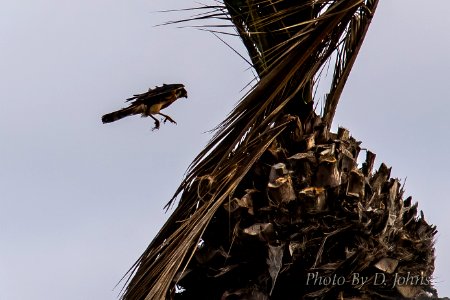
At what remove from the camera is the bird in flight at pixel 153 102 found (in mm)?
10625

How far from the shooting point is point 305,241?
9.76 metres

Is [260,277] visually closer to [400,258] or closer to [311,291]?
[311,291]

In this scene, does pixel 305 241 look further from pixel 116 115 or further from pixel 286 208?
pixel 116 115

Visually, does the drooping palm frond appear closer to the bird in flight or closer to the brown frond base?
the brown frond base

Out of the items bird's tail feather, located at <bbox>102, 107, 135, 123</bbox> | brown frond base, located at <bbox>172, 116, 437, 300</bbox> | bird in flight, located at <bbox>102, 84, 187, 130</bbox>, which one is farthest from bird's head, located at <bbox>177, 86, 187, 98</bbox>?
brown frond base, located at <bbox>172, 116, 437, 300</bbox>

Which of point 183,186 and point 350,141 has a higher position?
point 350,141

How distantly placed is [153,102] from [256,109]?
952 millimetres

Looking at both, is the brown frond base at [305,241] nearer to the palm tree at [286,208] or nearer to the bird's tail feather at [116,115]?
the palm tree at [286,208]

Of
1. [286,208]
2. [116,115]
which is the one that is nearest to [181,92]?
[116,115]

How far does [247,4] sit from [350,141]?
48.2 inches

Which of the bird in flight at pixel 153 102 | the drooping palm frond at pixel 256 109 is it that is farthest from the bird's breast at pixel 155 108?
the drooping palm frond at pixel 256 109

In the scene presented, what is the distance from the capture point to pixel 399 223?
1011cm

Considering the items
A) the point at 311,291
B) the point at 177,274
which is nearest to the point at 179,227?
the point at 177,274

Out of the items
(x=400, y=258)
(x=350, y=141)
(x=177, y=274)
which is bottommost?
(x=177, y=274)
